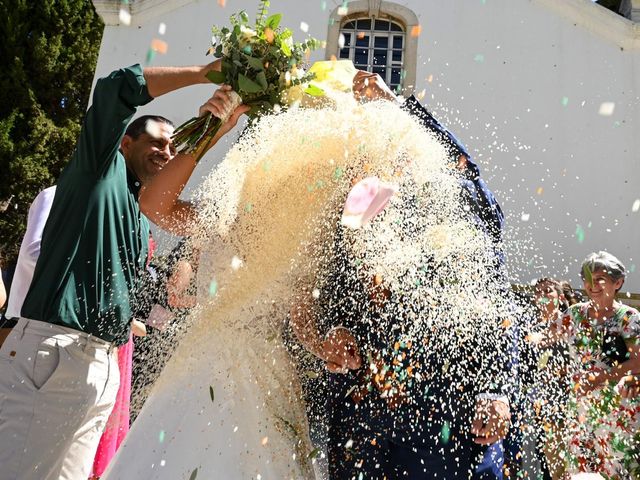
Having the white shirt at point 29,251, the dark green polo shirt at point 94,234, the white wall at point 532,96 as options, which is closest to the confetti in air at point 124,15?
the white wall at point 532,96

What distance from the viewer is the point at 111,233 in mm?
2561

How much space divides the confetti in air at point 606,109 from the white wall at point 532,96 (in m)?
0.07

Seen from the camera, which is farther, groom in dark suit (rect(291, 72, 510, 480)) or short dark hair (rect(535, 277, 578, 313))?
short dark hair (rect(535, 277, 578, 313))

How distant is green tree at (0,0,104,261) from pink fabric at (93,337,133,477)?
34.0ft

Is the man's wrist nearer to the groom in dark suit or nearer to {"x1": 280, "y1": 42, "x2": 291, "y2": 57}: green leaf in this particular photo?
the groom in dark suit

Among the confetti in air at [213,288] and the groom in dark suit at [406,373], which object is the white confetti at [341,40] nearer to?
the groom in dark suit at [406,373]

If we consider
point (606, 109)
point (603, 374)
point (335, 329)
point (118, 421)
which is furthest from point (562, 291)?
point (606, 109)

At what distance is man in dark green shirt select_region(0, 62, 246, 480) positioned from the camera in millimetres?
2283

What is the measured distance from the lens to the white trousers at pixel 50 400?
2.24 meters

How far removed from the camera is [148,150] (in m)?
3.00

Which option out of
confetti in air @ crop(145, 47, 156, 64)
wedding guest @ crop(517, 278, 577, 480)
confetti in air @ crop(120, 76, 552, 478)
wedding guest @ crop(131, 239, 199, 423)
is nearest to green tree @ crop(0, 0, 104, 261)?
confetti in air @ crop(145, 47, 156, 64)

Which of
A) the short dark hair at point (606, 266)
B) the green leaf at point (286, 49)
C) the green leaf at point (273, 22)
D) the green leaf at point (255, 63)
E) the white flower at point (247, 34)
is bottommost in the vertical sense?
the short dark hair at point (606, 266)

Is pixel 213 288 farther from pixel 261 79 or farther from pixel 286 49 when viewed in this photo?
pixel 286 49

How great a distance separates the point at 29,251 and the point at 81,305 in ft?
1.48
